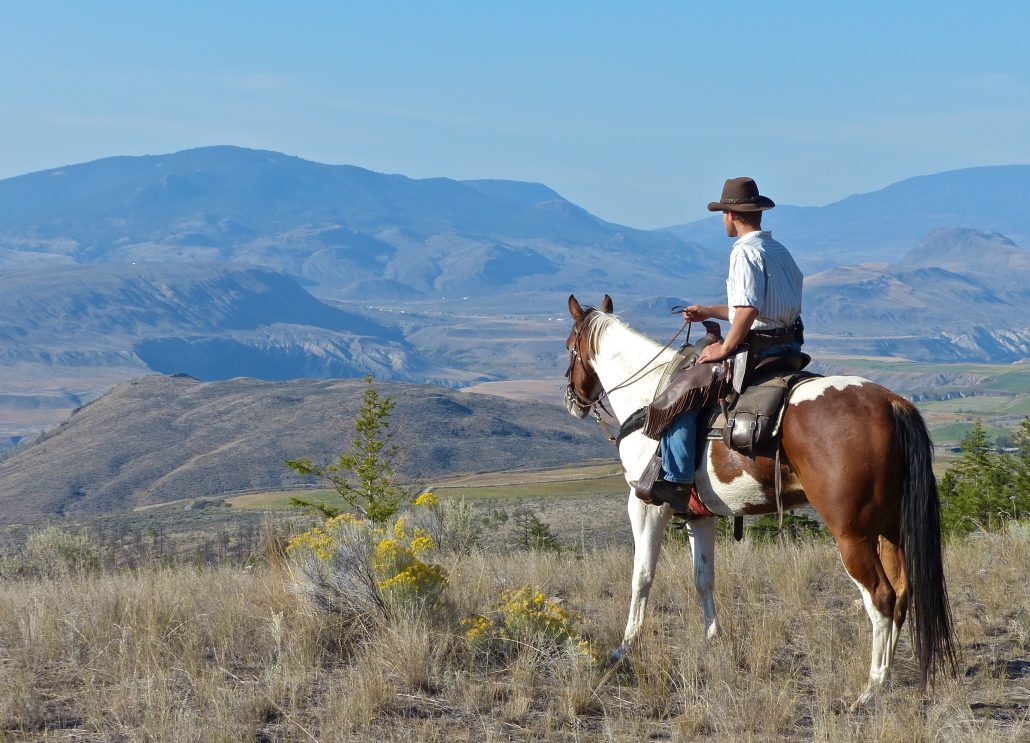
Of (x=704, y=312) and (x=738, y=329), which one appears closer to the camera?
(x=738, y=329)

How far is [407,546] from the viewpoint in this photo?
29.9 ft

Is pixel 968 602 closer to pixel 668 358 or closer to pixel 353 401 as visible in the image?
pixel 668 358

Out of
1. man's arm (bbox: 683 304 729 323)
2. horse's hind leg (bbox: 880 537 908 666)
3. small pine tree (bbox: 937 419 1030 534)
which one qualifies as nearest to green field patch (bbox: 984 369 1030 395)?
small pine tree (bbox: 937 419 1030 534)

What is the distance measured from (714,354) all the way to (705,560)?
5.46 feet

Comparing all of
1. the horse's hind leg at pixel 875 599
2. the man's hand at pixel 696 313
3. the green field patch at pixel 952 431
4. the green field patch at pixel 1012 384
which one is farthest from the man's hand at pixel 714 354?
the green field patch at pixel 1012 384

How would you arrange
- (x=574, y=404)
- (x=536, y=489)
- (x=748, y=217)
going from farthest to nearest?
(x=536, y=489)
(x=574, y=404)
(x=748, y=217)

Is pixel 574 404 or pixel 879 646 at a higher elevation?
pixel 574 404

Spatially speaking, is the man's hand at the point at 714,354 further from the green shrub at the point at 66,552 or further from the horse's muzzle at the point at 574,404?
the green shrub at the point at 66,552

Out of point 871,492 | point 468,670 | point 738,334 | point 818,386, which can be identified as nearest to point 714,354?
point 738,334

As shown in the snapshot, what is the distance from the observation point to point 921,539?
6.66 m

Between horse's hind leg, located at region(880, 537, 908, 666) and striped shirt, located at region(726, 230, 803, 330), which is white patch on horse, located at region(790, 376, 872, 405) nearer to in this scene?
striped shirt, located at region(726, 230, 803, 330)

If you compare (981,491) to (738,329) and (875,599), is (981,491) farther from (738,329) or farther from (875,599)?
(738,329)

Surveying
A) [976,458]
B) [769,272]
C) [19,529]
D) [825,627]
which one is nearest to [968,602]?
[825,627]

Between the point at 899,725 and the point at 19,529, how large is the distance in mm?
43300
